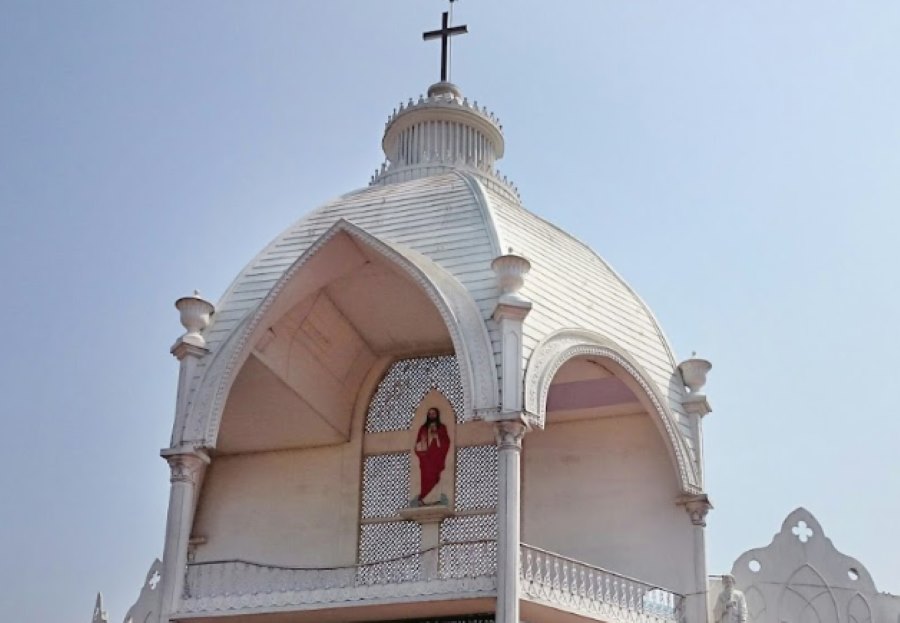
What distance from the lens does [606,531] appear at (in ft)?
59.2

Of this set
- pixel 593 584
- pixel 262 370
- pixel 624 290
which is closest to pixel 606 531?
pixel 593 584

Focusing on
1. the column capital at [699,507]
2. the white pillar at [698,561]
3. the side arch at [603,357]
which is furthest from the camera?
the column capital at [699,507]

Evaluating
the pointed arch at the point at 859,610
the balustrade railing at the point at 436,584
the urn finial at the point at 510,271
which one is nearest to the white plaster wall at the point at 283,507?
the balustrade railing at the point at 436,584

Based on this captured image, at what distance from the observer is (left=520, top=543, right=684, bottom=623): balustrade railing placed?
14953 millimetres

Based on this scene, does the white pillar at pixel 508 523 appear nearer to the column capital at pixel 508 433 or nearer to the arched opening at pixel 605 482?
the column capital at pixel 508 433

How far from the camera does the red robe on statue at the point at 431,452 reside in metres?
18.2

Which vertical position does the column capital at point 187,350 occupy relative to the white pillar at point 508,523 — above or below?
above

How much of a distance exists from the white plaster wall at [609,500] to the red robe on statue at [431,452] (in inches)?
47.3

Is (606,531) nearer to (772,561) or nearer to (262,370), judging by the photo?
(772,561)

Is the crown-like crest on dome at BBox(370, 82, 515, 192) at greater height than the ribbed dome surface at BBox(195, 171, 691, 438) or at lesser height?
greater

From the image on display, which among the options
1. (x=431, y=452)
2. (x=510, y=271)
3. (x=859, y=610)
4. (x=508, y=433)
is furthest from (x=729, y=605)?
(x=510, y=271)

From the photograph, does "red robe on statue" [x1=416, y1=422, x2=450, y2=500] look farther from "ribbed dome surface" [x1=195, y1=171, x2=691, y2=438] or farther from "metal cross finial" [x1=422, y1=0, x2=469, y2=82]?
"metal cross finial" [x1=422, y1=0, x2=469, y2=82]

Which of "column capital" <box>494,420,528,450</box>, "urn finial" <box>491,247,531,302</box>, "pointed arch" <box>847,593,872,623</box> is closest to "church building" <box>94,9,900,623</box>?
"urn finial" <box>491,247,531,302</box>

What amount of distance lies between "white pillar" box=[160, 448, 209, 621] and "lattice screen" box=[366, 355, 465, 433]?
3399 millimetres
